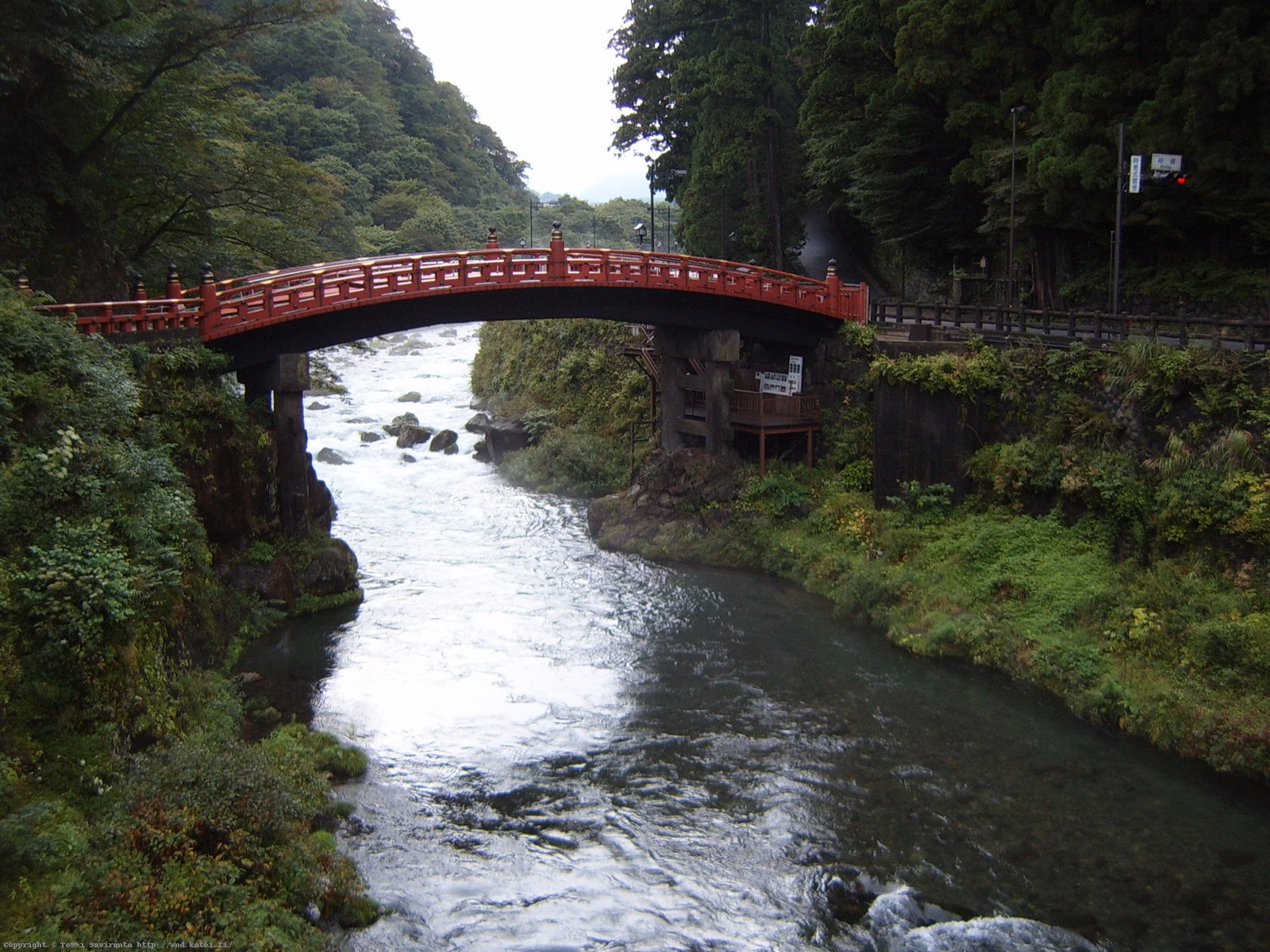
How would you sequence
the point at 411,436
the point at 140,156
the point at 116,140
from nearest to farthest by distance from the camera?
the point at 116,140 < the point at 140,156 < the point at 411,436

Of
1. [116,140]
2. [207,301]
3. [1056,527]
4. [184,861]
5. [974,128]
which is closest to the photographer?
[184,861]

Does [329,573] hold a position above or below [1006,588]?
below

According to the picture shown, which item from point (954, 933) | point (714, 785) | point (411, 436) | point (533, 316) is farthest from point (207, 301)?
point (411, 436)

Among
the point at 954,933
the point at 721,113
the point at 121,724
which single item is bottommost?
the point at 954,933

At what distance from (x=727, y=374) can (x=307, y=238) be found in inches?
551

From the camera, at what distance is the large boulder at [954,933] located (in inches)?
473

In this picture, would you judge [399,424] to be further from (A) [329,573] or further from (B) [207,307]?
(B) [207,307]

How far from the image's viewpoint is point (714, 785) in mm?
15938

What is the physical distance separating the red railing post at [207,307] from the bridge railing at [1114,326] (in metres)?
17.3

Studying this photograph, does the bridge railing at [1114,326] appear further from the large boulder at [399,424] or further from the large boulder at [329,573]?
the large boulder at [399,424]

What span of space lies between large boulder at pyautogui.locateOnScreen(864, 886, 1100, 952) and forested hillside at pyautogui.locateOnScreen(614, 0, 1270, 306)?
19.5 m

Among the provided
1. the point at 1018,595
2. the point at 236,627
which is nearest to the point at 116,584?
the point at 236,627

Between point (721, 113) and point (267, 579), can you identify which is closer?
point (267, 579)

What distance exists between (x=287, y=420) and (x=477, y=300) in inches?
217
